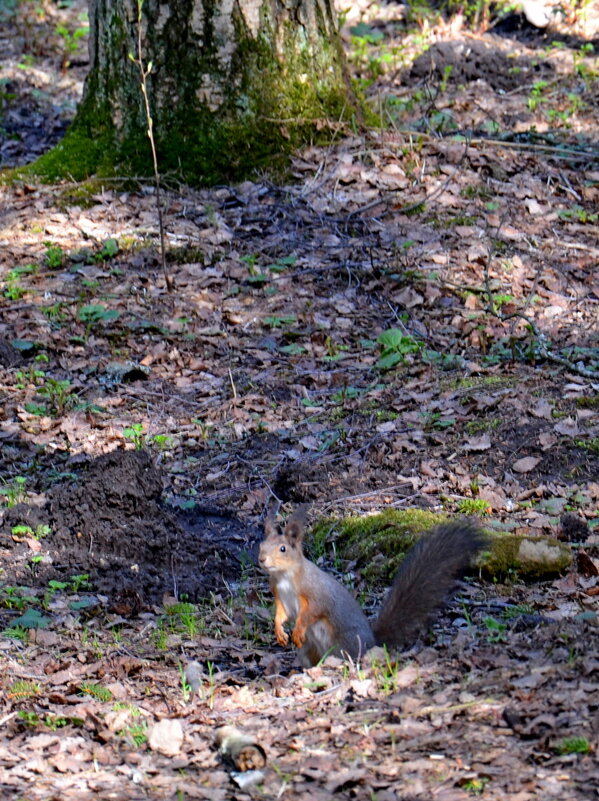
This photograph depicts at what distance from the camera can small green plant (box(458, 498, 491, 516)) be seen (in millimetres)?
5000

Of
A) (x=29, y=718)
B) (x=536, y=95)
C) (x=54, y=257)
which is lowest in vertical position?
(x=29, y=718)

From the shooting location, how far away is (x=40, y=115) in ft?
38.7

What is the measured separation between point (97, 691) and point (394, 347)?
3880 mm

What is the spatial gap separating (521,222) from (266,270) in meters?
2.37

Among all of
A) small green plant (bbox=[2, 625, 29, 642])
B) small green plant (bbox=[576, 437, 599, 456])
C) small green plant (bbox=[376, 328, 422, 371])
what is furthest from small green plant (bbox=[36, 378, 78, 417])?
small green plant (bbox=[576, 437, 599, 456])

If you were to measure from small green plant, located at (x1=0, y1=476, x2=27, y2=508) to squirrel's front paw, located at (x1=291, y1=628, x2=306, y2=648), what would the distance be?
1971mm

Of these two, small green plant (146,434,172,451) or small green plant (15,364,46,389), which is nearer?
small green plant (146,434,172,451)

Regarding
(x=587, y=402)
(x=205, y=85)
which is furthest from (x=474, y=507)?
(x=205, y=85)

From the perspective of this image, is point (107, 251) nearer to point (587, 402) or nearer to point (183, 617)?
point (587, 402)

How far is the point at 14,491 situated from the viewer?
18.2 feet

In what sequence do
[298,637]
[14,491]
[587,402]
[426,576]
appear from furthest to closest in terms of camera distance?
[587,402]
[14,491]
[298,637]
[426,576]

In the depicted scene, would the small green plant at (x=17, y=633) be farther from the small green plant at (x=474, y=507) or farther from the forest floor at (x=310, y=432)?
the small green plant at (x=474, y=507)

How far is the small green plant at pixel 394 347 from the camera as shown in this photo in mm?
6965

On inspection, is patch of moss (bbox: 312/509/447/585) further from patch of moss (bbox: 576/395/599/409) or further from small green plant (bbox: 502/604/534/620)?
patch of moss (bbox: 576/395/599/409)
